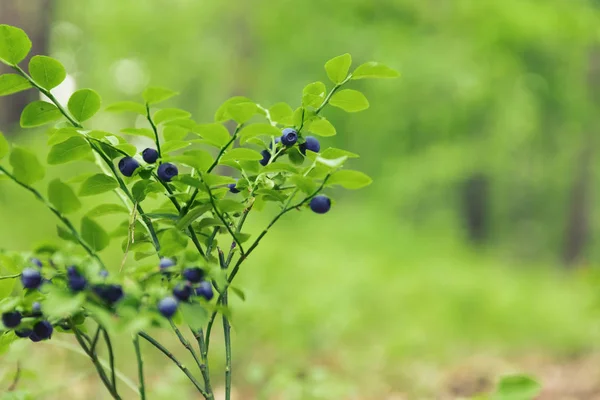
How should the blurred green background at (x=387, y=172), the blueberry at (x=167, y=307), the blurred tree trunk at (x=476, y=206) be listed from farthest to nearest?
1. the blurred tree trunk at (x=476, y=206)
2. the blurred green background at (x=387, y=172)
3. the blueberry at (x=167, y=307)

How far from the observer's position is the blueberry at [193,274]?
759mm

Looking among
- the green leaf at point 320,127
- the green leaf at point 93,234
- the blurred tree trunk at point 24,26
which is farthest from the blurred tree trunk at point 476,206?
the green leaf at point 93,234

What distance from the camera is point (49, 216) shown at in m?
3.46

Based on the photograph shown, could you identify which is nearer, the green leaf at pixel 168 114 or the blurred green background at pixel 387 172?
the green leaf at pixel 168 114

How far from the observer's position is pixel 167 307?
0.71m

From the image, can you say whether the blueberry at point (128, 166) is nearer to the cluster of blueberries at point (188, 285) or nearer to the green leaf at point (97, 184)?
the green leaf at point (97, 184)

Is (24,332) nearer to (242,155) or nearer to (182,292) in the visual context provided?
(182,292)

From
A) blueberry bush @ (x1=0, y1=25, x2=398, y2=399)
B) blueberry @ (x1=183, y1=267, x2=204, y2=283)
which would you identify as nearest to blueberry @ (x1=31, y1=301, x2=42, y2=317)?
blueberry bush @ (x1=0, y1=25, x2=398, y2=399)

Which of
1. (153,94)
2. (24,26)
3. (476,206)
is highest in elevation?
(476,206)

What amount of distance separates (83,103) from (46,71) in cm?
7

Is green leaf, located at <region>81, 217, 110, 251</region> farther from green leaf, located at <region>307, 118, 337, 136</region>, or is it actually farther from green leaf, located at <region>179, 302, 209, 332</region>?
green leaf, located at <region>307, 118, 337, 136</region>

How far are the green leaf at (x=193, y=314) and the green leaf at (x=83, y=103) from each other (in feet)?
1.15

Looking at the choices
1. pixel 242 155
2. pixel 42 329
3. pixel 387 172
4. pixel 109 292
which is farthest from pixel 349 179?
pixel 387 172

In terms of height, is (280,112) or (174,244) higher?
(280,112)
